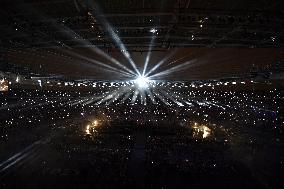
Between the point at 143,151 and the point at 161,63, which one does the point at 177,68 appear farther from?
the point at 143,151

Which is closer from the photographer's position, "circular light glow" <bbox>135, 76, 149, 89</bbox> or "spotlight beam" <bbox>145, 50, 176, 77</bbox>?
"spotlight beam" <bbox>145, 50, 176, 77</bbox>

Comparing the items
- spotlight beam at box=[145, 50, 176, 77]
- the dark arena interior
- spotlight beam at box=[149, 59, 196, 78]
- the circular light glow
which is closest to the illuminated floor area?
the dark arena interior

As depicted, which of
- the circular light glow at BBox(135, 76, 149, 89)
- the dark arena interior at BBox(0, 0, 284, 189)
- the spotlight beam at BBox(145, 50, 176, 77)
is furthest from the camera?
the circular light glow at BBox(135, 76, 149, 89)

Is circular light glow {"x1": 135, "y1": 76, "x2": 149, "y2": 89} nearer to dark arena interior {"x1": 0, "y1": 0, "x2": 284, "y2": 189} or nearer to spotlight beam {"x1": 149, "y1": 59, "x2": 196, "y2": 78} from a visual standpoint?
dark arena interior {"x1": 0, "y1": 0, "x2": 284, "y2": 189}

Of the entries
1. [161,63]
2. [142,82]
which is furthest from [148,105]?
[161,63]

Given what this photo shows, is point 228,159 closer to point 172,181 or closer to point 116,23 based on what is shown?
point 172,181
